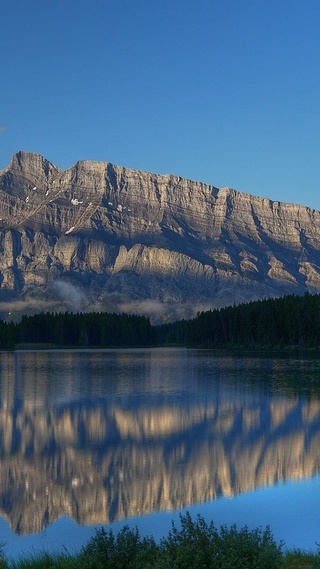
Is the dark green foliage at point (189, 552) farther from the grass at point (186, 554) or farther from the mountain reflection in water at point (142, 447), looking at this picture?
the mountain reflection in water at point (142, 447)

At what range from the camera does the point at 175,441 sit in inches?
1773

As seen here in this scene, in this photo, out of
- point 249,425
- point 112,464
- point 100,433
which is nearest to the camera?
point 112,464

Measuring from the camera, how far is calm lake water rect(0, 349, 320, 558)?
2759 centimetres

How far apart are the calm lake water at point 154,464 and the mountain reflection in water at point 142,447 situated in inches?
2.7

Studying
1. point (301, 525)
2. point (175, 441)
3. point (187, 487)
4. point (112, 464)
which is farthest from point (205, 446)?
point (301, 525)

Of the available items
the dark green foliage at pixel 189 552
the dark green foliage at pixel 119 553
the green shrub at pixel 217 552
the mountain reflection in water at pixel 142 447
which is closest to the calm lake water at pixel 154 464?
the mountain reflection in water at pixel 142 447

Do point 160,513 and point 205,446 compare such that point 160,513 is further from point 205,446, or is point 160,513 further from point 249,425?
point 249,425

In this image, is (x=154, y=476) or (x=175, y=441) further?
(x=175, y=441)

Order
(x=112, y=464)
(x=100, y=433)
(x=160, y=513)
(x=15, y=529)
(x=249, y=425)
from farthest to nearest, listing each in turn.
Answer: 1. (x=249, y=425)
2. (x=100, y=433)
3. (x=112, y=464)
4. (x=160, y=513)
5. (x=15, y=529)

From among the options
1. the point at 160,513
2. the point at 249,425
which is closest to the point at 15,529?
the point at 160,513

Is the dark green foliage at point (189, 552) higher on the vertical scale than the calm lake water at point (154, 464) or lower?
higher

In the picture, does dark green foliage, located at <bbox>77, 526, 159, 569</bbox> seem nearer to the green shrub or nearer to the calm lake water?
the green shrub

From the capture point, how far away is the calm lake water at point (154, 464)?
27.6 m

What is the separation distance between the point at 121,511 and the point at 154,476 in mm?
6292
